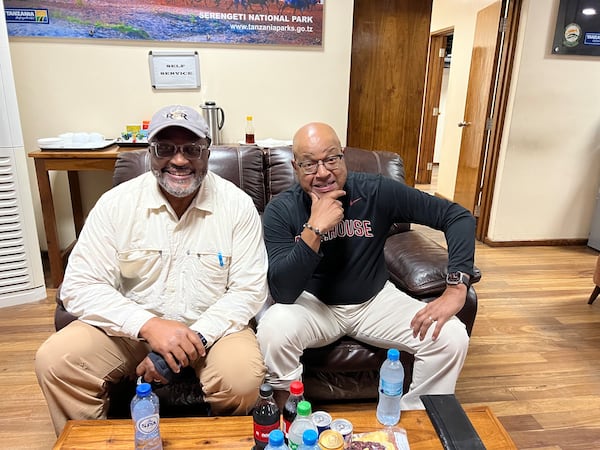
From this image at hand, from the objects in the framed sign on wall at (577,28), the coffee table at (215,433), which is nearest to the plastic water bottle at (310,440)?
the coffee table at (215,433)

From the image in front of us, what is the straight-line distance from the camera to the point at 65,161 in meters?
2.54

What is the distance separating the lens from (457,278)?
4.87 feet

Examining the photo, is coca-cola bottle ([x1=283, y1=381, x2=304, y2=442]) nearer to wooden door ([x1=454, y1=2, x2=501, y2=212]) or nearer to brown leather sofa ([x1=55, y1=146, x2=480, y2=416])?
brown leather sofa ([x1=55, y1=146, x2=480, y2=416])

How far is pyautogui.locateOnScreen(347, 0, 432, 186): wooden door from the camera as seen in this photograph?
3.76 meters

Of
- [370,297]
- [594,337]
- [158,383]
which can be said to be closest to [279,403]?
[158,383]

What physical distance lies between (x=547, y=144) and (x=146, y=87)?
3.06 m

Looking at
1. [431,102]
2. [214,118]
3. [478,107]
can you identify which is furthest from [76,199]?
[431,102]

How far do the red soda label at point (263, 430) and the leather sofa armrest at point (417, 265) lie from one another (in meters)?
0.82

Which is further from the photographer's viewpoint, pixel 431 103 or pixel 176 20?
pixel 431 103

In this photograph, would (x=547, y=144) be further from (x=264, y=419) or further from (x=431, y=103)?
(x=264, y=419)

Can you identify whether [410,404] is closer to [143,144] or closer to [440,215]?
[440,215]

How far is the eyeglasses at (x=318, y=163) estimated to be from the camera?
4.86 ft

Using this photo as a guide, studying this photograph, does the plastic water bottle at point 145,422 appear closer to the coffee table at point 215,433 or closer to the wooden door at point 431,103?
the coffee table at point 215,433

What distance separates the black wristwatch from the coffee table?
1.54ft
